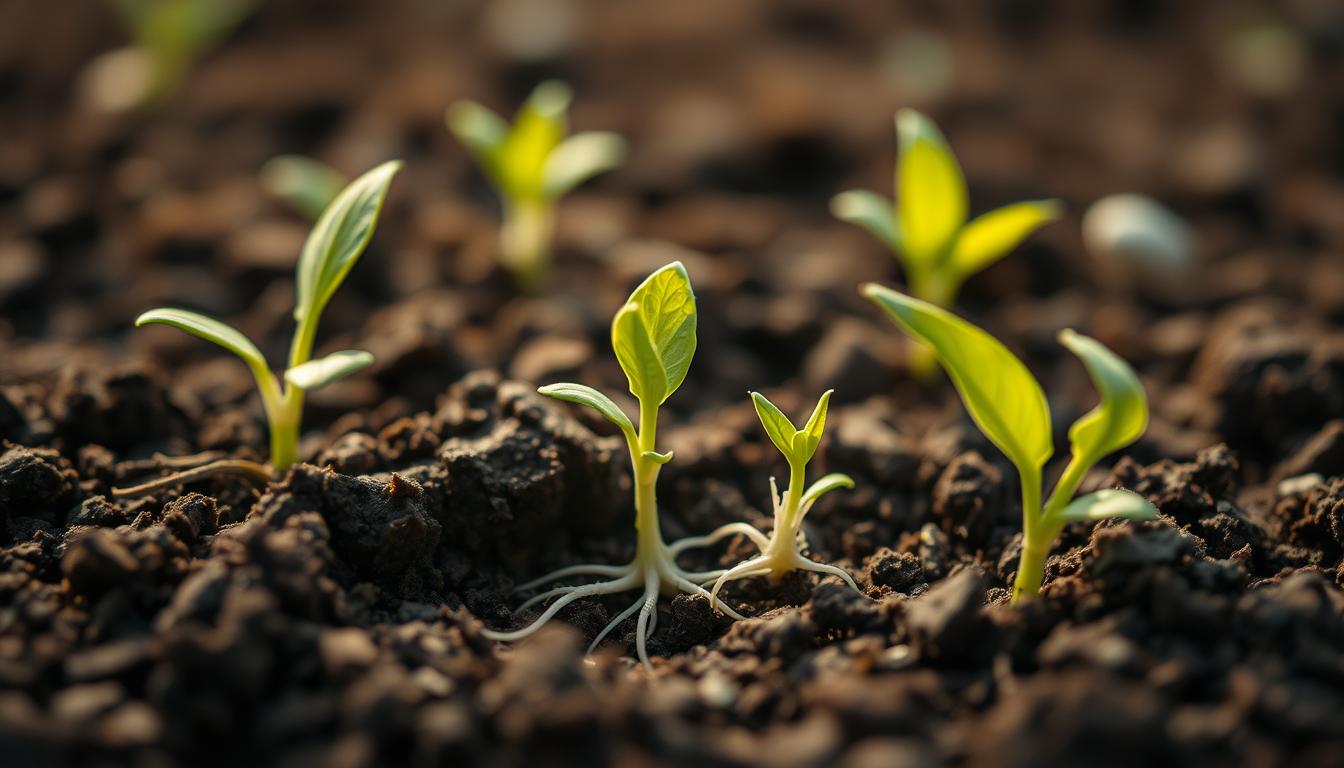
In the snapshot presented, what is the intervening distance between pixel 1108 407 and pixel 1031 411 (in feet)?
0.32

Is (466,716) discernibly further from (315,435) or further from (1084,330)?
(1084,330)

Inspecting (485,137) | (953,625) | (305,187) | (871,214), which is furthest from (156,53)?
(953,625)

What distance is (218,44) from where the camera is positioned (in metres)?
3.21

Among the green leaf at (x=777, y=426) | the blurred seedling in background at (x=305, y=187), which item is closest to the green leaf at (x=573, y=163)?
the blurred seedling in background at (x=305, y=187)

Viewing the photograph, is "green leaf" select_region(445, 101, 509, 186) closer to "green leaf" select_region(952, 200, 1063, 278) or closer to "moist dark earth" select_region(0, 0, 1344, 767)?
"moist dark earth" select_region(0, 0, 1344, 767)

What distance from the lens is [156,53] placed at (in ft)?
9.20

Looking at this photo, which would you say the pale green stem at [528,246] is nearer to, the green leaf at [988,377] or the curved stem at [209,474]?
the curved stem at [209,474]

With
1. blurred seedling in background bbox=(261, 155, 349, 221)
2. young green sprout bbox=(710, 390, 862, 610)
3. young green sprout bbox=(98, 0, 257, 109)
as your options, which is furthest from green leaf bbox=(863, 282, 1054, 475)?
young green sprout bbox=(98, 0, 257, 109)

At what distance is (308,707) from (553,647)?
0.25m

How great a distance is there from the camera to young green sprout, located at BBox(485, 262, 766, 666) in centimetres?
130

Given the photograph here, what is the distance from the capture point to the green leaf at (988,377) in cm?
119

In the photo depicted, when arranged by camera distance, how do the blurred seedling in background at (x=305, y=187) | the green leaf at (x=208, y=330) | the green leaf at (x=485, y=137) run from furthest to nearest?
the blurred seedling in background at (x=305, y=187)
the green leaf at (x=485, y=137)
the green leaf at (x=208, y=330)

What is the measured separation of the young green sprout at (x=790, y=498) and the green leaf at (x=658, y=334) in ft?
0.39

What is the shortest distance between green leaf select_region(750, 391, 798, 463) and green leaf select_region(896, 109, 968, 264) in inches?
30.0
